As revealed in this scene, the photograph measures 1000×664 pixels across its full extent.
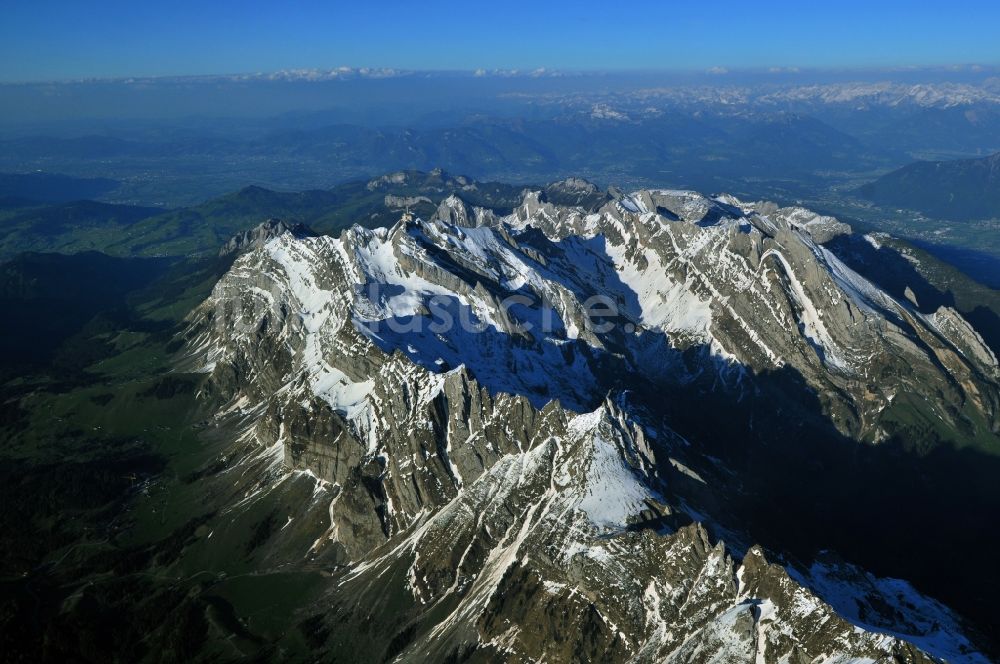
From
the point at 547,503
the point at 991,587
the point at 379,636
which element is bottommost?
the point at 991,587

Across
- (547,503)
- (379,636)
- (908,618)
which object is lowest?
(379,636)

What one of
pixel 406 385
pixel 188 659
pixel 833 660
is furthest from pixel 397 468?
pixel 833 660

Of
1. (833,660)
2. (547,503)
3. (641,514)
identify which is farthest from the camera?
(547,503)

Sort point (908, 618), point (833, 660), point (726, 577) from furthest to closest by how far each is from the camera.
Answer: point (908, 618), point (726, 577), point (833, 660)

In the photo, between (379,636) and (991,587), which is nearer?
(379,636)

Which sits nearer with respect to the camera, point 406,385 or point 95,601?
point 95,601

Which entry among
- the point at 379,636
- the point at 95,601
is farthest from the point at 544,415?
the point at 95,601

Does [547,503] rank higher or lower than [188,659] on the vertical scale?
higher

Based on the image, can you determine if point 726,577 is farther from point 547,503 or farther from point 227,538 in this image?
point 227,538

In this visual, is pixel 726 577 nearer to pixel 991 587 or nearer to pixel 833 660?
pixel 833 660
